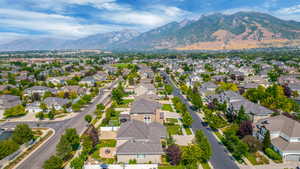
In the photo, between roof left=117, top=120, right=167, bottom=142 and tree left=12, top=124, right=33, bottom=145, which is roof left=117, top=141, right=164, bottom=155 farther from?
tree left=12, top=124, right=33, bottom=145

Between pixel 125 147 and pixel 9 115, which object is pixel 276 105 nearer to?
pixel 125 147

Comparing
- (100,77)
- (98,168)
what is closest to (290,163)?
(98,168)

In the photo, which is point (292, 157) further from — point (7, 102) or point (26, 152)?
point (7, 102)

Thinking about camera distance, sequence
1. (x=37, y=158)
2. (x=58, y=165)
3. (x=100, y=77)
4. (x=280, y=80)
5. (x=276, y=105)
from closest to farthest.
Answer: (x=58, y=165) → (x=37, y=158) → (x=276, y=105) → (x=280, y=80) → (x=100, y=77)

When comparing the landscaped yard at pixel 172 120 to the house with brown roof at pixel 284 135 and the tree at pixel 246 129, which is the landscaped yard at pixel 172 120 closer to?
the tree at pixel 246 129

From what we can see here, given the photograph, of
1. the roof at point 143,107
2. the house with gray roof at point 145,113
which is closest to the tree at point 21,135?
the house with gray roof at point 145,113

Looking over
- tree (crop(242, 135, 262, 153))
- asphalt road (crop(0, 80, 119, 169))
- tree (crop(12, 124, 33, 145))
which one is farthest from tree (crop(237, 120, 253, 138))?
tree (crop(12, 124, 33, 145))
